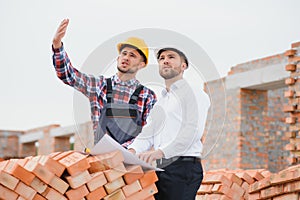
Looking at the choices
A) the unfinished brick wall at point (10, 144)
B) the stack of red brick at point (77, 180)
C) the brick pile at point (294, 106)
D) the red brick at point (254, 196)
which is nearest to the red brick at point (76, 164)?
the stack of red brick at point (77, 180)

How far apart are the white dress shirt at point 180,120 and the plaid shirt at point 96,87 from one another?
101mm

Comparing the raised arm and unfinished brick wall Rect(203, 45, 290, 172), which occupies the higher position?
A: the raised arm

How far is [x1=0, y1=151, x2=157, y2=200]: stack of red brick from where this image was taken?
8.86 ft

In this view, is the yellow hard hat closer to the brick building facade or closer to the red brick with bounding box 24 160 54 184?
the red brick with bounding box 24 160 54 184

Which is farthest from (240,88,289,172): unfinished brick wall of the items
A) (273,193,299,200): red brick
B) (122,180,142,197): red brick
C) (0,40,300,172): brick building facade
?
(122,180,142,197): red brick

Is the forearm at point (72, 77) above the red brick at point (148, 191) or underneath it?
above

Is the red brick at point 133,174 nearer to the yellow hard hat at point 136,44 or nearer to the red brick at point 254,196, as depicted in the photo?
the yellow hard hat at point 136,44

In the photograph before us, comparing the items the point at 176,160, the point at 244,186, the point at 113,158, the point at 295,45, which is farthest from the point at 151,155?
the point at 295,45

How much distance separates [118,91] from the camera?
107 inches

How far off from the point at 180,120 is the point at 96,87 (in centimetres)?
47

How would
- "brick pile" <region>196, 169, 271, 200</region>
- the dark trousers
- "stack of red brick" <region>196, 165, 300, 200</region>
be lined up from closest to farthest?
1. the dark trousers
2. "stack of red brick" <region>196, 165, 300, 200</region>
3. "brick pile" <region>196, 169, 271, 200</region>

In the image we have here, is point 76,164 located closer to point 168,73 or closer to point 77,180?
point 77,180

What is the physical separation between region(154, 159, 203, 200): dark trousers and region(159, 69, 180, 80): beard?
1.20 feet

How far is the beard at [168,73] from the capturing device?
2.51m
